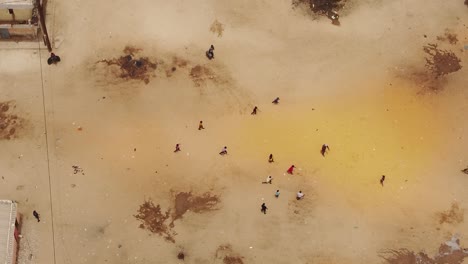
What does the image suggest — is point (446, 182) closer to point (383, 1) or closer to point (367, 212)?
point (367, 212)

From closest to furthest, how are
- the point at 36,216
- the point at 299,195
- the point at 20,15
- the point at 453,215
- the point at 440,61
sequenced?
the point at 36,216 < the point at 299,195 < the point at 453,215 < the point at 20,15 < the point at 440,61

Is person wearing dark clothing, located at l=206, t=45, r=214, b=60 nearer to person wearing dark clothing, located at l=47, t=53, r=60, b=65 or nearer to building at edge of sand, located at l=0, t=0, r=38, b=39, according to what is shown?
person wearing dark clothing, located at l=47, t=53, r=60, b=65

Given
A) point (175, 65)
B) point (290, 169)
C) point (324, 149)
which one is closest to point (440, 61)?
point (324, 149)

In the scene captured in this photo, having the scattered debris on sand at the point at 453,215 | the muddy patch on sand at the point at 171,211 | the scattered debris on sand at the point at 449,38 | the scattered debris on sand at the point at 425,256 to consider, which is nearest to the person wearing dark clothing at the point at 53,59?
the muddy patch on sand at the point at 171,211

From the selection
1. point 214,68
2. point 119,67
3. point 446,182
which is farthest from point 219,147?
point 446,182

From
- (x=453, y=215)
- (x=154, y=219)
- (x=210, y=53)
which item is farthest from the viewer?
(x=210, y=53)

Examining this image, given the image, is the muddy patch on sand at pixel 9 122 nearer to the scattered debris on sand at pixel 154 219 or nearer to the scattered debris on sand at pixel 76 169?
the scattered debris on sand at pixel 76 169

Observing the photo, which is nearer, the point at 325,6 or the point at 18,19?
the point at 18,19

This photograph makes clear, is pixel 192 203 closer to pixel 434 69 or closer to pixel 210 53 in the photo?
pixel 210 53
